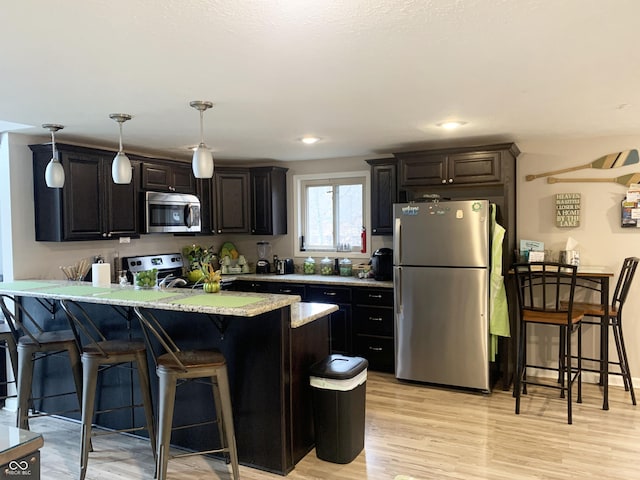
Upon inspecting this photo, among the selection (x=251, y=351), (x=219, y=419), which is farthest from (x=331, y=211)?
(x=219, y=419)

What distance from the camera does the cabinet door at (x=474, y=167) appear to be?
164 inches

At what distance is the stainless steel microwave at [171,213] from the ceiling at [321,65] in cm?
95

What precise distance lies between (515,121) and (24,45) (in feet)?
10.1

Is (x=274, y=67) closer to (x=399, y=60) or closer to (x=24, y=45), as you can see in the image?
(x=399, y=60)

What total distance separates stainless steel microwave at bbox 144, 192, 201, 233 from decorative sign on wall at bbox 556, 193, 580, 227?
3561 millimetres

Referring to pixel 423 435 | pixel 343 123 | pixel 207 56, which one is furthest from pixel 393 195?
pixel 207 56

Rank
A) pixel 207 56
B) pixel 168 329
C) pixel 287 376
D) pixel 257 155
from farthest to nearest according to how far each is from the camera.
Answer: pixel 257 155 → pixel 168 329 → pixel 287 376 → pixel 207 56

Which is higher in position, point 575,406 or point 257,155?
point 257,155

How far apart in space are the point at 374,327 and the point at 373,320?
0.07 metres

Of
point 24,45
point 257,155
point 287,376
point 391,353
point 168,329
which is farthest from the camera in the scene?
point 257,155

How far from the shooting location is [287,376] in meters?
2.89

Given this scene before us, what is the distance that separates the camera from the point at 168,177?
16.1 ft

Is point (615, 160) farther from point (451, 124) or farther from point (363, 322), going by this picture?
point (363, 322)

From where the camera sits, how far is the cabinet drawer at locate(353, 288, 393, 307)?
464 cm
